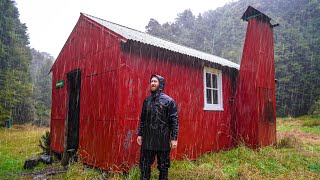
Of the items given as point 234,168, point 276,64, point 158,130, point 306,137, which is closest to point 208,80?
point 234,168

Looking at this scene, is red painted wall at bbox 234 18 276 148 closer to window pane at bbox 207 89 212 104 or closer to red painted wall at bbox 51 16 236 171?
red painted wall at bbox 51 16 236 171

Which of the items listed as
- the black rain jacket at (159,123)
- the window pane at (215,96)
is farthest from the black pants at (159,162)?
the window pane at (215,96)

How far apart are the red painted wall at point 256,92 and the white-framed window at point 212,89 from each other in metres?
0.86

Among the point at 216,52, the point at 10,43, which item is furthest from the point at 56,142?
the point at 216,52

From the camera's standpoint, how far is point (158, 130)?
4.56 metres

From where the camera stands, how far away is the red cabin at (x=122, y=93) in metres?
6.31

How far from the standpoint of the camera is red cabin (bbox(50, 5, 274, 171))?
6.31 m

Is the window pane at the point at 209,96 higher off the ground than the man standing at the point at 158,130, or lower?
higher

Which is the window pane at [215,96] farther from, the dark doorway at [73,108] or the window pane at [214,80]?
the dark doorway at [73,108]

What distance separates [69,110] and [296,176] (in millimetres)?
7034

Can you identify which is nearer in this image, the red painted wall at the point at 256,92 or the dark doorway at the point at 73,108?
the dark doorway at the point at 73,108

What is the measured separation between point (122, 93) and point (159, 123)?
196cm

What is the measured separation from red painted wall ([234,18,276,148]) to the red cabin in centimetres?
48

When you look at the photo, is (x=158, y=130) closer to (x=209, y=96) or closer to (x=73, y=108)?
(x=209, y=96)
